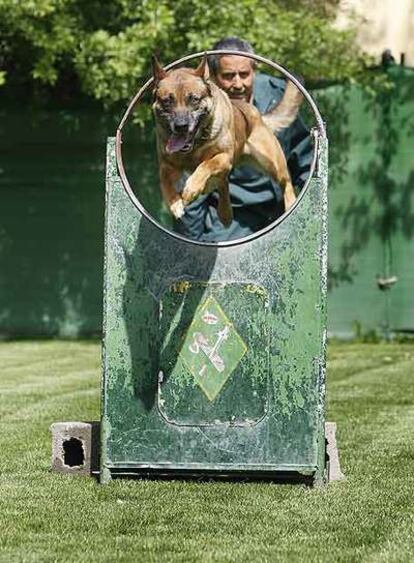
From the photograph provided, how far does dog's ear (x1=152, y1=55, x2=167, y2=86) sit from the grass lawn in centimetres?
159

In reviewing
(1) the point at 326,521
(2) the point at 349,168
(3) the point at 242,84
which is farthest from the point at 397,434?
(2) the point at 349,168

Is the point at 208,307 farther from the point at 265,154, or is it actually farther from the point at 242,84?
the point at 242,84

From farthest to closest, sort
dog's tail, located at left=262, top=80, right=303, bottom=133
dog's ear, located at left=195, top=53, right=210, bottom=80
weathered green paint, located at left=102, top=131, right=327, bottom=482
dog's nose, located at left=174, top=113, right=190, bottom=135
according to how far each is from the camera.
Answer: dog's tail, located at left=262, top=80, right=303, bottom=133 < weathered green paint, located at left=102, top=131, right=327, bottom=482 < dog's ear, located at left=195, top=53, right=210, bottom=80 < dog's nose, located at left=174, top=113, right=190, bottom=135

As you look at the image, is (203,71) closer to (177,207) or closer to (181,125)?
(181,125)

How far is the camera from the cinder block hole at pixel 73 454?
6371mm

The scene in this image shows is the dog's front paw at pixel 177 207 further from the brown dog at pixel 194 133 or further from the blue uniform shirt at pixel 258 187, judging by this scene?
the blue uniform shirt at pixel 258 187

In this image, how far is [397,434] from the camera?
761 cm

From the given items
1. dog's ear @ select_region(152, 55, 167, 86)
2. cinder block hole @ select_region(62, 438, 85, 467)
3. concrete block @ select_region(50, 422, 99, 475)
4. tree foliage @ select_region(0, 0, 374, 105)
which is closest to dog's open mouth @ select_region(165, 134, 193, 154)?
dog's ear @ select_region(152, 55, 167, 86)

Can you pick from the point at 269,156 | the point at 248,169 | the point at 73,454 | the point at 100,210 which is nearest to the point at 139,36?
the point at 100,210

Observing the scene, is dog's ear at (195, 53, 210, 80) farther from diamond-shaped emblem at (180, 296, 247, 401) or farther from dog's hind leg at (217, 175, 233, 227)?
diamond-shaped emblem at (180, 296, 247, 401)

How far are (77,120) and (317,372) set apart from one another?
8.92m

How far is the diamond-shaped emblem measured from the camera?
5.97 meters

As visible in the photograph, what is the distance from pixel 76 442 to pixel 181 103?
161cm

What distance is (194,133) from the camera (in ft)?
18.5
